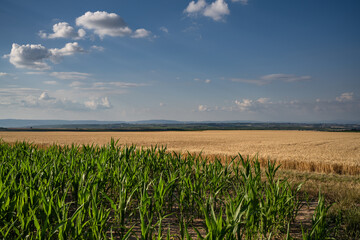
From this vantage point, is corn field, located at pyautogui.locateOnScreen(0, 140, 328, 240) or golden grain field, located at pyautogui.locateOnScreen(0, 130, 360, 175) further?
golden grain field, located at pyautogui.locateOnScreen(0, 130, 360, 175)

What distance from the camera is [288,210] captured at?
438 cm

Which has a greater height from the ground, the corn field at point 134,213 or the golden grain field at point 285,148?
the corn field at point 134,213

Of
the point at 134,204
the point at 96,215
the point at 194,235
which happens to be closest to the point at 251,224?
the point at 194,235

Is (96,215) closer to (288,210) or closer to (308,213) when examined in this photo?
(288,210)

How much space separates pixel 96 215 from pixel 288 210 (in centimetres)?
329

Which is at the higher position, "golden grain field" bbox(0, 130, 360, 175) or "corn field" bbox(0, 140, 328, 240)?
"corn field" bbox(0, 140, 328, 240)

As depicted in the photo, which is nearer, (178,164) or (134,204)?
(134,204)

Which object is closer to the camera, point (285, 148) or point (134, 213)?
point (134, 213)

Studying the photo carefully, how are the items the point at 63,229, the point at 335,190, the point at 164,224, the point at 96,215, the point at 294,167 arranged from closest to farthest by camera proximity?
the point at 63,229 → the point at 96,215 → the point at 164,224 → the point at 335,190 → the point at 294,167

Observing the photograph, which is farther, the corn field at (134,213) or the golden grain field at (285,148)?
the golden grain field at (285,148)

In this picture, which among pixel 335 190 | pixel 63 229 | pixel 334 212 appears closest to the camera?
pixel 63 229

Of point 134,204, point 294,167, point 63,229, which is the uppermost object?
point 63,229

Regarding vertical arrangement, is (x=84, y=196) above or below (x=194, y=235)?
above

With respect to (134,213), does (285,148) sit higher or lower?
lower
